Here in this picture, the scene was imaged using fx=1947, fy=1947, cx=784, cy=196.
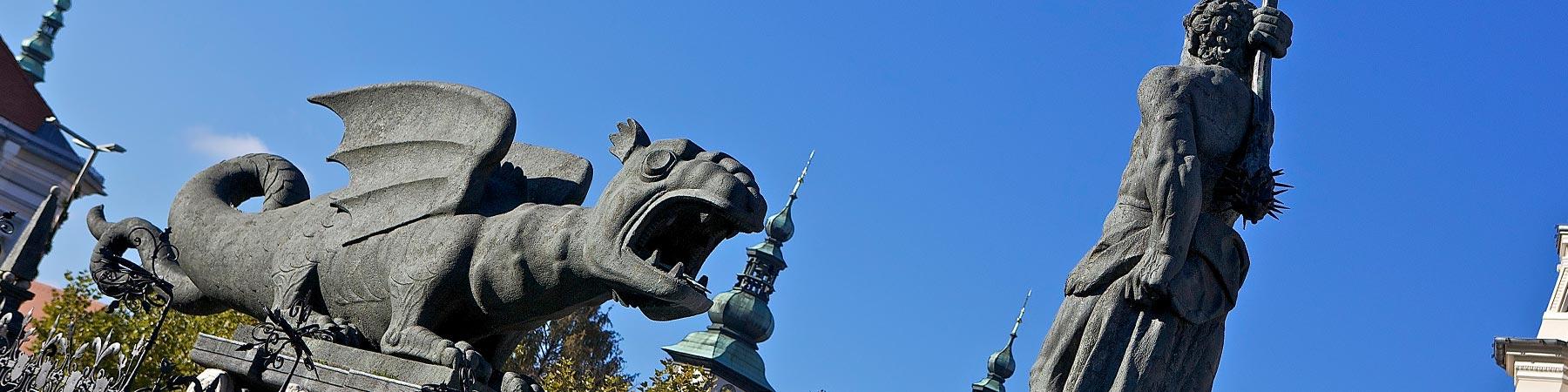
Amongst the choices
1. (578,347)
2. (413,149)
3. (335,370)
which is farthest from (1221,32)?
(578,347)

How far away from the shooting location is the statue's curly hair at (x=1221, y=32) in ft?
27.3

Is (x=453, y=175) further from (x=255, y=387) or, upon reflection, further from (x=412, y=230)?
(x=255, y=387)

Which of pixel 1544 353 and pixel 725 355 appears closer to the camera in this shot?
pixel 1544 353

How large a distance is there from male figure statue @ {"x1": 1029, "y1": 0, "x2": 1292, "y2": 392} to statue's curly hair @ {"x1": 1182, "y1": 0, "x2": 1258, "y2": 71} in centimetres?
19

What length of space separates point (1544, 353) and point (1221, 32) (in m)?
23.3

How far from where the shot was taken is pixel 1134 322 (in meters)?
7.73

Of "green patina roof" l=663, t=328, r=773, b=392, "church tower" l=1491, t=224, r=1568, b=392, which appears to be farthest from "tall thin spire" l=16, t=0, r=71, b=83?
"church tower" l=1491, t=224, r=1568, b=392

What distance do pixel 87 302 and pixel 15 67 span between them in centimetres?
1307

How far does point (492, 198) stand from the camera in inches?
319

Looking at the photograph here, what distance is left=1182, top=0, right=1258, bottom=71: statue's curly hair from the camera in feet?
27.3

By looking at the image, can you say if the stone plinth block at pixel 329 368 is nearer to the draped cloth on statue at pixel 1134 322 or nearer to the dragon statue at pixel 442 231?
the dragon statue at pixel 442 231

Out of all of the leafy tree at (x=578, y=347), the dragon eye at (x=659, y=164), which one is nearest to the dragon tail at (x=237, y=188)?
the dragon eye at (x=659, y=164)

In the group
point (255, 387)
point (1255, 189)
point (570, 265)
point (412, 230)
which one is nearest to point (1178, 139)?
point (1255, 189)

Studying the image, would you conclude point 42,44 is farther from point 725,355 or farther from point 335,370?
point 335,370
